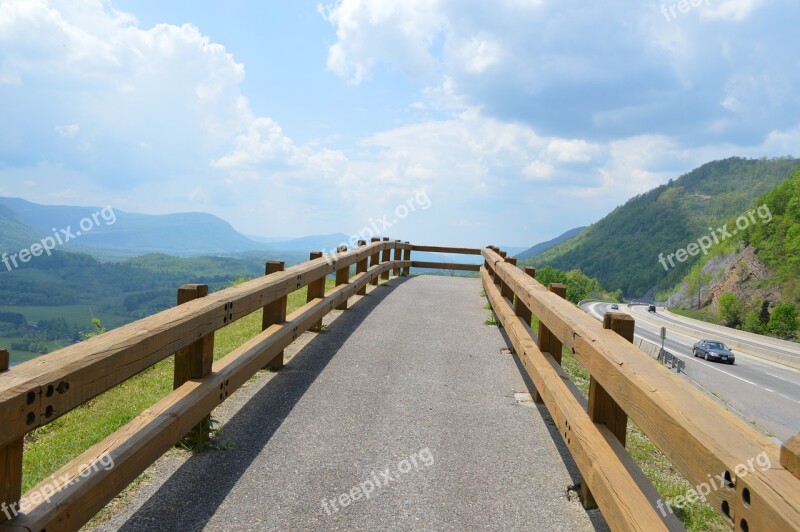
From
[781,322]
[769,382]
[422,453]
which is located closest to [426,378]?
[422,453]

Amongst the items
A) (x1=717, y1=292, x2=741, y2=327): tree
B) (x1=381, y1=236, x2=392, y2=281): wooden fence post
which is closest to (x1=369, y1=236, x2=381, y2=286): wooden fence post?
(x1=381, y1=236, x2=392, y2=281): wooden fence post

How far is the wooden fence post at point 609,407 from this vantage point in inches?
137

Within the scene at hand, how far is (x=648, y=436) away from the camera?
97.6 inches

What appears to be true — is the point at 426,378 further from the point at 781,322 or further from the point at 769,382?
the point at 781,322

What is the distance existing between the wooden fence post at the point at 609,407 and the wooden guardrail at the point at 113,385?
2.72 meters

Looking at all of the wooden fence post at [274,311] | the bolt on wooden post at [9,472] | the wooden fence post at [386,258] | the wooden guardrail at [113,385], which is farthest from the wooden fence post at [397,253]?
the bolt on wooden post at [9,472]

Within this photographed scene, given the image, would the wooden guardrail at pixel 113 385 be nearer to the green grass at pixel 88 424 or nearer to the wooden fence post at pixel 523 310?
the green grass at pixel 88 424

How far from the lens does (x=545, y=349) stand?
5.71 metres

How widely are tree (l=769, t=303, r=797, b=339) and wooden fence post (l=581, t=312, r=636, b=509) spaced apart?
401 feet

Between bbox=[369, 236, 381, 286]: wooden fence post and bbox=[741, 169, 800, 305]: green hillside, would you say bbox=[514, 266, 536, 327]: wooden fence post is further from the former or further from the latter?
bbox=[741, 169, 800, 305]: green hillside

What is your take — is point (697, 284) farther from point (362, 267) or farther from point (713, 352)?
point (362, 267)

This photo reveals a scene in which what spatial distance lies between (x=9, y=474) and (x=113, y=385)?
65 centimetres

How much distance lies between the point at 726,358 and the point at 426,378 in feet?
246

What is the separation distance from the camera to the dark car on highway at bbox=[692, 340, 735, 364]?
6850 cm
